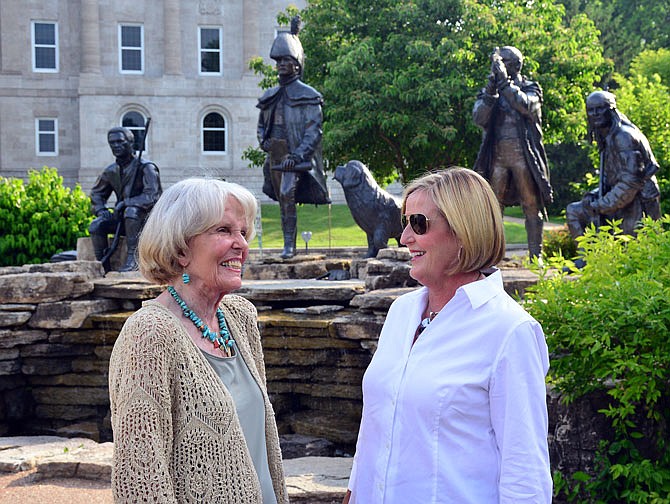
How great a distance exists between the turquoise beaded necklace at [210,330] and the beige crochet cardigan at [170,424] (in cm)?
9

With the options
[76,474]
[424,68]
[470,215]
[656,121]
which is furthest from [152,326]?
[424,68]

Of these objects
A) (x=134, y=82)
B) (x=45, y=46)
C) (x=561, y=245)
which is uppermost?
(x=45, y=46)

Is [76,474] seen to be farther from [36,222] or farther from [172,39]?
[172,39]

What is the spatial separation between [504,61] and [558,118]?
547 inches

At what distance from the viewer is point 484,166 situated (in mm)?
10219

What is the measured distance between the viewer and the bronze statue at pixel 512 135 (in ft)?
32.5

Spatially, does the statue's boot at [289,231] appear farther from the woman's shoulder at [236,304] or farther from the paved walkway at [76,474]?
the woman's shoulder at [236,304]

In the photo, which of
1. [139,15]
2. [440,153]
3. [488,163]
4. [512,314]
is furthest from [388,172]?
[512,314]

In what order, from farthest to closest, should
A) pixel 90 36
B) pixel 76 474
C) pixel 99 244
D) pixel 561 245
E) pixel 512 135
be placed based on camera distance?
pixel 90 36 < pixel 561 245 < pixel 99 244 < pixel 512 135 < pixel 76 474

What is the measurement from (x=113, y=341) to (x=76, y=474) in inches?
79.6

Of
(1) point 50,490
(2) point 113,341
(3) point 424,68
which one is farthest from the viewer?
(3) point 424,68

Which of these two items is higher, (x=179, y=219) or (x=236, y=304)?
(x=179, y=219)

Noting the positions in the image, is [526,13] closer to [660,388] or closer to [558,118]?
[558,118]

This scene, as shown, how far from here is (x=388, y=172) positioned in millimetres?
26219
